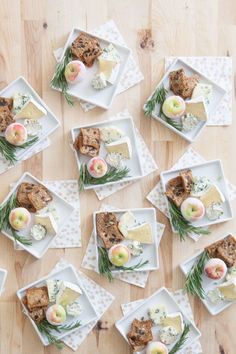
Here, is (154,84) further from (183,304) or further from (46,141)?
(183,304)

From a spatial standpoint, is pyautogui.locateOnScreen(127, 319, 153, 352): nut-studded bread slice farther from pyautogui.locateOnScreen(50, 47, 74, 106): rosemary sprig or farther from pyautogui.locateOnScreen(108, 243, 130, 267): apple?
pyautogui.locateOnScreen(50, 47, 74, 106): rosemary sprig

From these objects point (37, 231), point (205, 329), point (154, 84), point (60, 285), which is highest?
point (154, 84)

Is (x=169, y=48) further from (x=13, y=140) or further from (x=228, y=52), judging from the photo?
(x=13, y=140)

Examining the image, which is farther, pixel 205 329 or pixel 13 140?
pixel 205 329

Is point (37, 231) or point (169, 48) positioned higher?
point (169, 48)

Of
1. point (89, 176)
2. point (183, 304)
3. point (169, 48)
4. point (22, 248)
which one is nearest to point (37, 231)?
point (22, 248)

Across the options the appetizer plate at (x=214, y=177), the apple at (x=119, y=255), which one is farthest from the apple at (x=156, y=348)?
the appetizer plate at (x=214, y=177)

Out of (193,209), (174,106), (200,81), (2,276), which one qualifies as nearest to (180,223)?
(193,209)

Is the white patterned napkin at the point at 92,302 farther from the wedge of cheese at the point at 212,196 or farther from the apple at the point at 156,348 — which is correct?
the wedge of cheese at the point at 212,196
